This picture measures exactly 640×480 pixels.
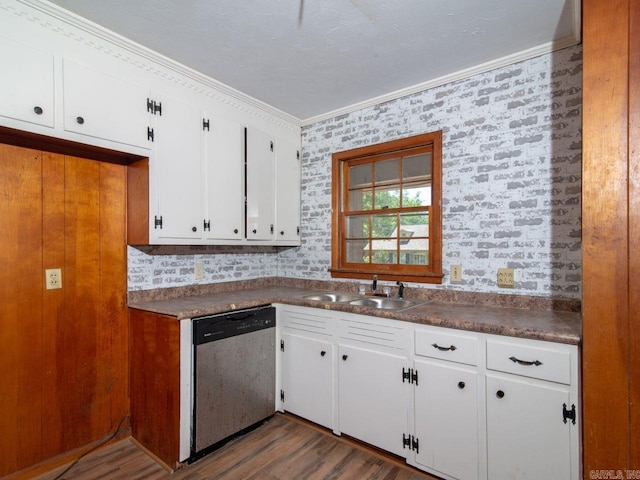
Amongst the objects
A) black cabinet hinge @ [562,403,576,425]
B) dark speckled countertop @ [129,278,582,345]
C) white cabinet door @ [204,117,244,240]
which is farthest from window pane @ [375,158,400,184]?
black cabinet hinge @ [562,403,576,425]

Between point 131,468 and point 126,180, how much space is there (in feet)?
6.25

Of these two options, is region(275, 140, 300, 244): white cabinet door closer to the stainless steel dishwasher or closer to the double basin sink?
the double basin sink

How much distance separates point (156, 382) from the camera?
217 cm

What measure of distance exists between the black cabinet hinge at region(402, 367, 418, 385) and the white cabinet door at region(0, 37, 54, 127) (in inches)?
96.6

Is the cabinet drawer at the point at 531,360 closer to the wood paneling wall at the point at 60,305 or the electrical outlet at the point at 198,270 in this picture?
the electrical outlet at the point at 198,270

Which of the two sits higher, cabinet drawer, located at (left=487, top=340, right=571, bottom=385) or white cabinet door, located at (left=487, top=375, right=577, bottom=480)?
cabinet drawer, located at (left=487, top=340, right=571, bottom=385)

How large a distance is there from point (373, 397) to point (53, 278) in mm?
2179

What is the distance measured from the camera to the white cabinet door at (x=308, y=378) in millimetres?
2439

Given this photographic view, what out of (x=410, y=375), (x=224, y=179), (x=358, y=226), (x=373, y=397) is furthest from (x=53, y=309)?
(x=358, y=226)

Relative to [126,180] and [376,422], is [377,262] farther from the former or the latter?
[126,180]

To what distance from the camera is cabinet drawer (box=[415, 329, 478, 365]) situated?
6.01ft

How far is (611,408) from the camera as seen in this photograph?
1258 mm

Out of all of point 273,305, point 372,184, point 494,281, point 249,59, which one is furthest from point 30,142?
point 494,281

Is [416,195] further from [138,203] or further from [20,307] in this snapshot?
[20,307]
